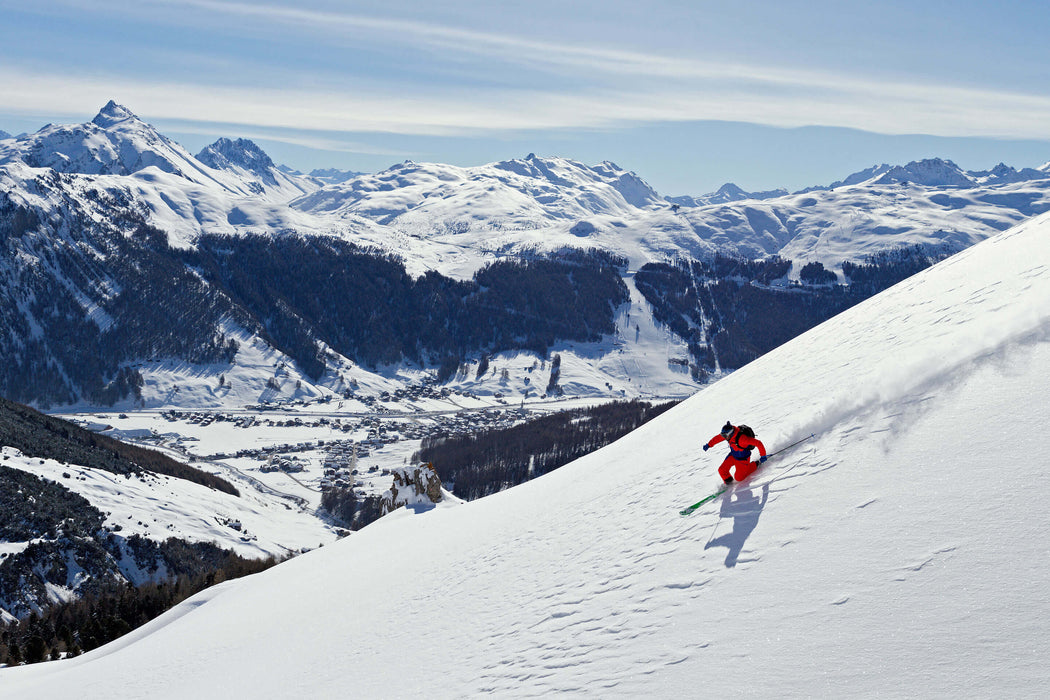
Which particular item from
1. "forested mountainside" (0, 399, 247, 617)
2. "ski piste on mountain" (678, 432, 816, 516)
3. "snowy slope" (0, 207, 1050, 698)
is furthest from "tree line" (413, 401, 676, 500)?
"ski piste on mountain" (678, 432, 816, 516)

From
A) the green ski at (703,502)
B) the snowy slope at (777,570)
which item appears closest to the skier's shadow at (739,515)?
the snowy slope at (777,570)

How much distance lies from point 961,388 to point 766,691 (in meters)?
7.84

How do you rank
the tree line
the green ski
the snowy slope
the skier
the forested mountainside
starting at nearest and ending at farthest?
the snowy slope, the skier, the green ski, the forested mountainside, the tree line

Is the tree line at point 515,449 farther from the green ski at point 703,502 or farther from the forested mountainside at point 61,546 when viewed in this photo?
the green ski at point 703,502

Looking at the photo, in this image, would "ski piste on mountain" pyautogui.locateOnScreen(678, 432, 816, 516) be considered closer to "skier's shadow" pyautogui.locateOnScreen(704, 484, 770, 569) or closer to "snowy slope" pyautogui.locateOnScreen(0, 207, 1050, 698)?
"snowy slope" pyautogui.locateOnScreen(0, 207, 1050, 698)

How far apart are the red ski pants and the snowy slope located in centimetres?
34

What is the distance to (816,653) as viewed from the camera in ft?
28.0

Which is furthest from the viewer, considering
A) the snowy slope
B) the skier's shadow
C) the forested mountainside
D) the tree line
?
the tree line

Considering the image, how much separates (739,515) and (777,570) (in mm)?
2666

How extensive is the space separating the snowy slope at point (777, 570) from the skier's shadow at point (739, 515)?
0.05 m

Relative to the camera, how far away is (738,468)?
49.6ft

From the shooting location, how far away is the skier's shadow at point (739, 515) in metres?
12.0

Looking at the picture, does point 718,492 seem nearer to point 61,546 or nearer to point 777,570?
point 777,570

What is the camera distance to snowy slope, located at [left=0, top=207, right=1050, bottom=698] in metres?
8.39
